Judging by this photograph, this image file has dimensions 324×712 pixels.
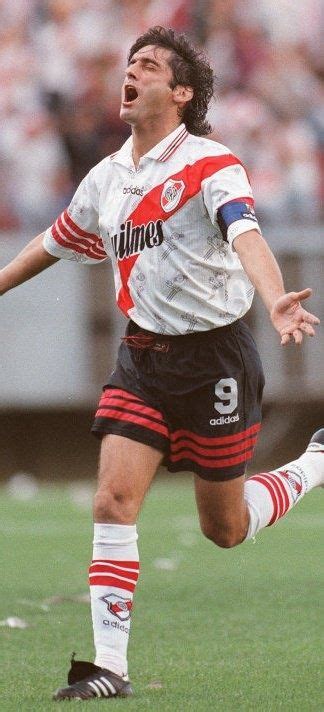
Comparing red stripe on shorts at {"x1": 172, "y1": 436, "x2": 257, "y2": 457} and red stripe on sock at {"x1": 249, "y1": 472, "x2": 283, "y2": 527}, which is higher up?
red stripe on shorts at {"x1": 172, "y1": 436, "x2": 257, "y2": 457}

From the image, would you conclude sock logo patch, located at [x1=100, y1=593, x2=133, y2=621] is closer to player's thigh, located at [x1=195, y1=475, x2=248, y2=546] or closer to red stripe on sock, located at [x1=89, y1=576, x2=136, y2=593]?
red stripe on sock, located at [x1=89, y1=576, x2=136, y2=593]

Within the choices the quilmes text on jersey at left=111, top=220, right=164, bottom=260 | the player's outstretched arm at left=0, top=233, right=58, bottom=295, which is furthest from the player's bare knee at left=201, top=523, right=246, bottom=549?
the player's outstretched arm at left=0, top=233, right=58, bottom=295

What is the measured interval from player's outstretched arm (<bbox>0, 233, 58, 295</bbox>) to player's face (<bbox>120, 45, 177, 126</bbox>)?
735 mm

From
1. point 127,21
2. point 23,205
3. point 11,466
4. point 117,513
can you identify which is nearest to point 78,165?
point 23,205

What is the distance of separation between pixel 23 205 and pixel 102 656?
8.14 metres

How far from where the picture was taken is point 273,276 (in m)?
4.37

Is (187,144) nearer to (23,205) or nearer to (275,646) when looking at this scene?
(275,646)

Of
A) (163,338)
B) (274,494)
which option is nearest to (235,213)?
(163,338)

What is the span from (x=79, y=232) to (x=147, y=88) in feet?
2.09

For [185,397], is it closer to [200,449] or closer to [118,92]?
[200,449]

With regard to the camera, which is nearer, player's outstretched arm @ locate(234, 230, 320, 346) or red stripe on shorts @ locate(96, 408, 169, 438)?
player's outstretched arm @ locate(234, 230, 320, 346)

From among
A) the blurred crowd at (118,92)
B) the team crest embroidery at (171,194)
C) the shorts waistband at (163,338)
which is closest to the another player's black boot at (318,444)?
the shorts waistband at (163,338)

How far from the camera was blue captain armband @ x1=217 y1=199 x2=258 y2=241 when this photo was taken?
461 cm

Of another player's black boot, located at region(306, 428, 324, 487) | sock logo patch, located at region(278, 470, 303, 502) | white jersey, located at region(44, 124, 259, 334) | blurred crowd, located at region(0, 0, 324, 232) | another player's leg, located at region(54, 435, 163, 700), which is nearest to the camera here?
another player's leg, located at region(54, 435, 163, 700)
